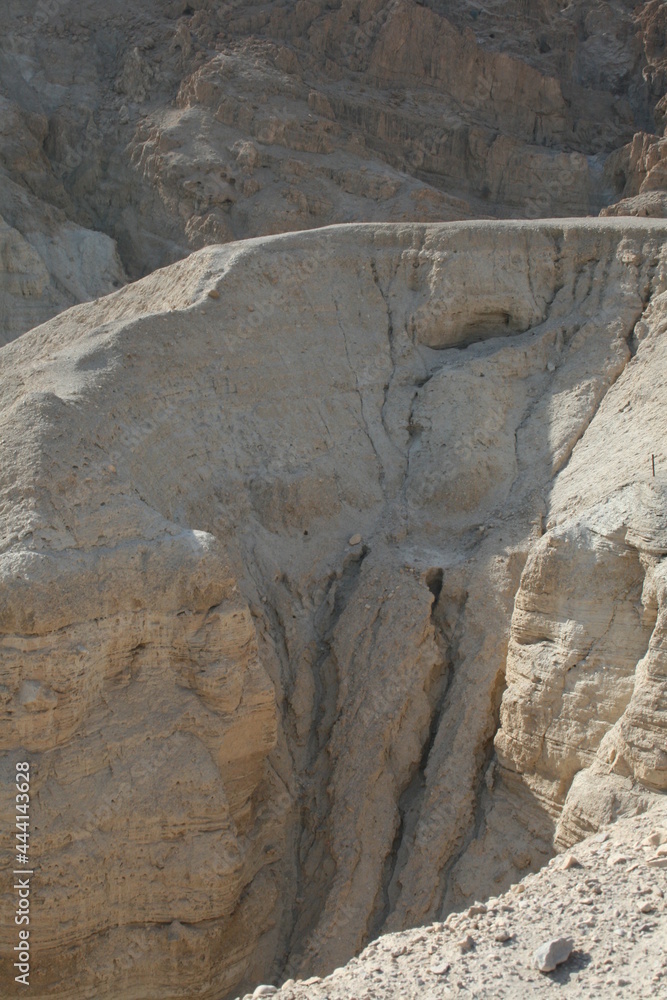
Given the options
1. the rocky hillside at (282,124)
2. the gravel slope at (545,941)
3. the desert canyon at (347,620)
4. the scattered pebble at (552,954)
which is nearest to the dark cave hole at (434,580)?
the desert canyon at (347,620)

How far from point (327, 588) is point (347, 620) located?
0.53 metres

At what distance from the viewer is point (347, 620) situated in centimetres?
1157

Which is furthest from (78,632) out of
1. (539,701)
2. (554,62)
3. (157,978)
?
(554,62)

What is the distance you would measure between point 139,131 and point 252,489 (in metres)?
21.0

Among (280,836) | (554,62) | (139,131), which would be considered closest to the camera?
(280,836)

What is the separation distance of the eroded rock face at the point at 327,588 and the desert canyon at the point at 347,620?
3 cm

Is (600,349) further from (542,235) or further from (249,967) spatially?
(249,967)

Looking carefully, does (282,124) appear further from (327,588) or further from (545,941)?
(545,941)

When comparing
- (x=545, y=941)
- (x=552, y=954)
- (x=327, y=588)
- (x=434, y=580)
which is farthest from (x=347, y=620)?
(x=552, y=954)

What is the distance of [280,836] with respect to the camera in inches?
428

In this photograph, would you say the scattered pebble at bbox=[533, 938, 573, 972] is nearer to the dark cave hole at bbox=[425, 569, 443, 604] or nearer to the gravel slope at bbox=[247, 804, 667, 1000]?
the gravel slope at bbox=[247, 804, 667, 1000]

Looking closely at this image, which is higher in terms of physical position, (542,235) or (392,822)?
(542,235)

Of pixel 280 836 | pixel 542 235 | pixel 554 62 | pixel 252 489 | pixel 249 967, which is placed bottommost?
pixel 249 967

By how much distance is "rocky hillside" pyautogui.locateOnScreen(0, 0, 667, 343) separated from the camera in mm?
27688
